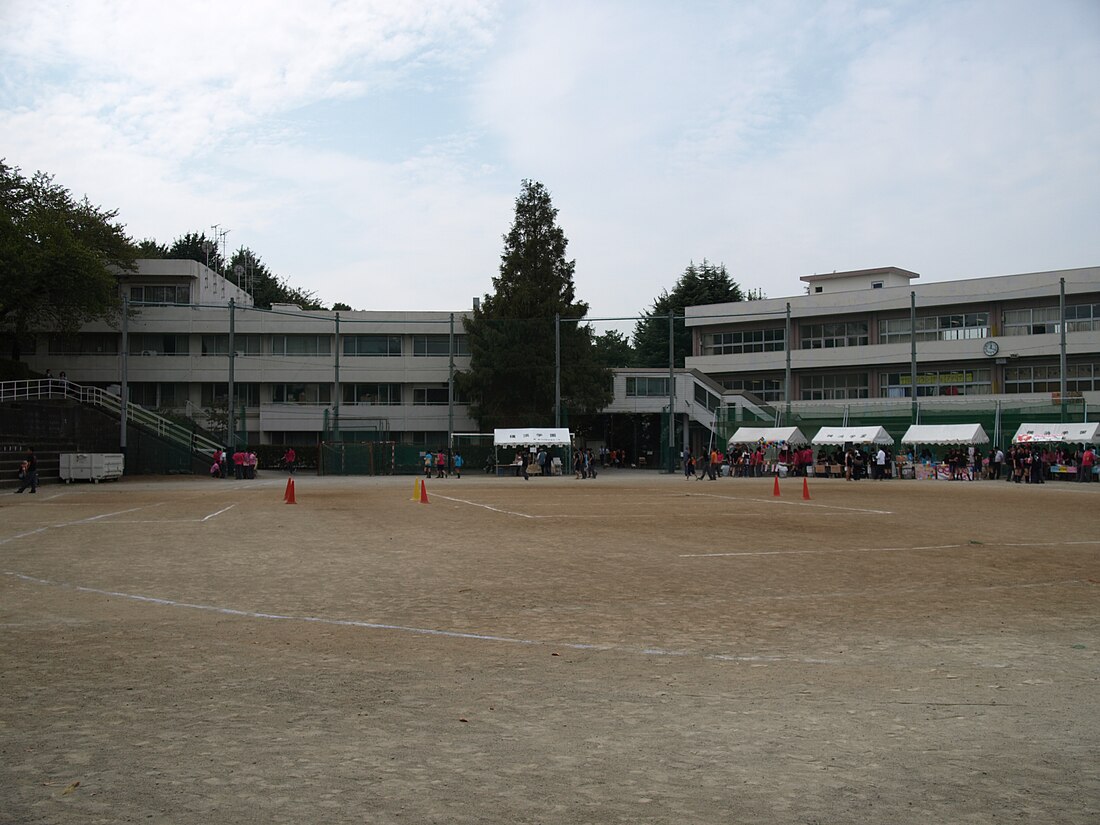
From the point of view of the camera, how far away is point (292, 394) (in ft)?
232

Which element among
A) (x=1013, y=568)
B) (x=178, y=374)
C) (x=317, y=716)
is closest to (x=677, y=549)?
(x=1013, y=568)

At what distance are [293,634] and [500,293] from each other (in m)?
62.0

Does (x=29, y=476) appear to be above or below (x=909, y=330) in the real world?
below

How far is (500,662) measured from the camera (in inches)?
302

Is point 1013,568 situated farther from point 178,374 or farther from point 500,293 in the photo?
point 178,374

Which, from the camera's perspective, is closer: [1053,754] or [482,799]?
[482,799]

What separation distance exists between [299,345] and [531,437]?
75.3 ft

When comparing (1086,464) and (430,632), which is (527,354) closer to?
(1086,464)

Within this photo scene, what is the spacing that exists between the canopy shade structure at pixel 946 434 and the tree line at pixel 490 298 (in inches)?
692

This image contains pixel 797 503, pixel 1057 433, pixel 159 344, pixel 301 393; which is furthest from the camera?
pixel 301 393

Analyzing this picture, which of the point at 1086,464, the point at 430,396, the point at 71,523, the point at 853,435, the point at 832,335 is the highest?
the point at 832,335

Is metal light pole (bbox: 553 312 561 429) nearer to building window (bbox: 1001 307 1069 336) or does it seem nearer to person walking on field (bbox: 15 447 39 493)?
building window (bbox: 1001 307 1069 336)

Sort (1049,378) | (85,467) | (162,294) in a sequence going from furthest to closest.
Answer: (162,294) → (1049,378) → (85,467)

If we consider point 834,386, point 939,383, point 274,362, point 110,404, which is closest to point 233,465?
point 110,404
